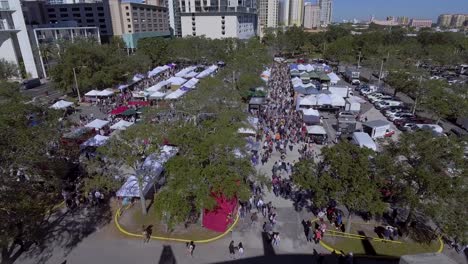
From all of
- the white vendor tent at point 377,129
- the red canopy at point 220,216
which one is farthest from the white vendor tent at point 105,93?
the white vendor tent at point 377,129

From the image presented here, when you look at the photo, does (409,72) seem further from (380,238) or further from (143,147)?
(143,147)

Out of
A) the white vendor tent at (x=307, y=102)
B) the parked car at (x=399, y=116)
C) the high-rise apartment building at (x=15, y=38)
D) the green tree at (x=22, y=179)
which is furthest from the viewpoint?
the high-rise apartment building at (x=15, y=38)

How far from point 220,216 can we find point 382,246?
322 inches

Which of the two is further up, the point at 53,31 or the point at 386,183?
the point at 53,31

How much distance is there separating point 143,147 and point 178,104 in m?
9.08

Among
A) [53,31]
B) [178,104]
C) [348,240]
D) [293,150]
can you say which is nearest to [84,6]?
[53,31]

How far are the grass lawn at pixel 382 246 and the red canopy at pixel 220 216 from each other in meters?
5.08

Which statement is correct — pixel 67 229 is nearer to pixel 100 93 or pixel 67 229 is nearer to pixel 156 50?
pixel 100 93

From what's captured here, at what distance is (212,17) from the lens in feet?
326

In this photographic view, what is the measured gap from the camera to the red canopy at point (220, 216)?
15695mm

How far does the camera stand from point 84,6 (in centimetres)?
9638

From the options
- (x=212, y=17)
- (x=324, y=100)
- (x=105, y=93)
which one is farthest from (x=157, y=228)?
(x=212, y=17)

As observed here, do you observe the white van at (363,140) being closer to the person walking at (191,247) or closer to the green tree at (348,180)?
the green tree at (348,180)

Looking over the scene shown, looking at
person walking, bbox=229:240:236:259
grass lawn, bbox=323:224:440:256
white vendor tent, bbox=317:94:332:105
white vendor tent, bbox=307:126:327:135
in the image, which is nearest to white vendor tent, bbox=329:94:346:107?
white vendor tent, bbox=317:94:332:105
